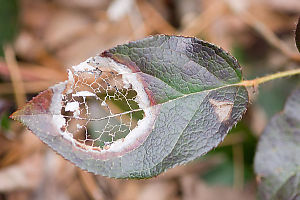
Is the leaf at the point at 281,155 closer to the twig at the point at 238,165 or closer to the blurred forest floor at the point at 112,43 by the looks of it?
the blurred forest floor at the point at 112,43

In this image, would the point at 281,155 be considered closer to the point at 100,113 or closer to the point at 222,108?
the point at 222,108

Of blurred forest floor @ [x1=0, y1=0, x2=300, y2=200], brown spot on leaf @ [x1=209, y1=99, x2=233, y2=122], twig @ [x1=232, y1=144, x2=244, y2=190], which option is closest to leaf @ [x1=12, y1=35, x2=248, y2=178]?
brown spot on leaf @ [x1=209, y1=99, x2=233, y2=122]

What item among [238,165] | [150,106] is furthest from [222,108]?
[238,165]

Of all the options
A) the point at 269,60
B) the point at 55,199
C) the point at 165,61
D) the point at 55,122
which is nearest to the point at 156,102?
the point at 165,61

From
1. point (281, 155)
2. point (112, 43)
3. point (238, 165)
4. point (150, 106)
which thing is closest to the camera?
point (150, 106)

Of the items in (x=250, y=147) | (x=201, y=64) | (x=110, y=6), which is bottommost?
(x=250, y=147)

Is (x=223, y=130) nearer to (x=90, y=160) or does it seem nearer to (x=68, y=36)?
(x=90, y=160)

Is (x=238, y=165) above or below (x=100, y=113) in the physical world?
below

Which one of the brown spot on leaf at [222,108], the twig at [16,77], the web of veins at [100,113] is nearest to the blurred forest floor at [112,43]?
the twig at [16,77]
